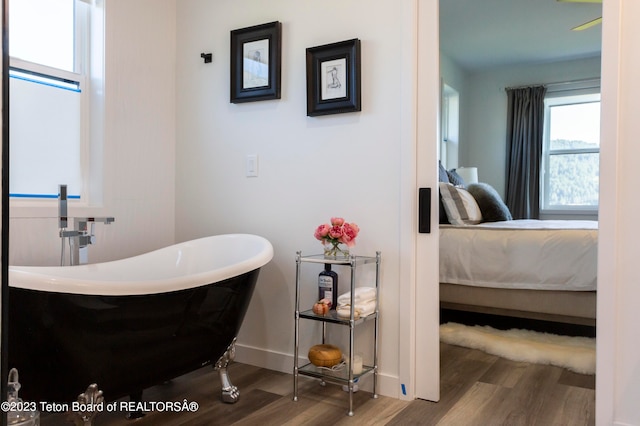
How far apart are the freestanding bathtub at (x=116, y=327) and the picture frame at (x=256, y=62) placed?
1009mm

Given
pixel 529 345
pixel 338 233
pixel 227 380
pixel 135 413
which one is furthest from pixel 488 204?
pixel 135 413

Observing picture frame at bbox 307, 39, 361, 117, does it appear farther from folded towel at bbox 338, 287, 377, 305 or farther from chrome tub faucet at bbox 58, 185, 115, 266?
chrome tub faucet at bbox 58, 185, 115, 266

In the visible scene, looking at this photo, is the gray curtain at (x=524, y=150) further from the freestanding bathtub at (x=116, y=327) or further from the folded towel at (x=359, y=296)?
the freestanding bathtub at (x=116, y=327)

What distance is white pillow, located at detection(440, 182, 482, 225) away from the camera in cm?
354

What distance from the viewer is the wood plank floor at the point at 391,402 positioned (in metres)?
2.04

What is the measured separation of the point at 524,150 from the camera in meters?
5.48

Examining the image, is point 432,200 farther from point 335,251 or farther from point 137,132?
point 137,132

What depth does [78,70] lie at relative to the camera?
272 centimetres

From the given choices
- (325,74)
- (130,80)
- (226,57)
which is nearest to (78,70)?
(130,80)

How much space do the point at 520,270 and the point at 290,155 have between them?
1.65 metres

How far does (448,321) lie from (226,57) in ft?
7.81

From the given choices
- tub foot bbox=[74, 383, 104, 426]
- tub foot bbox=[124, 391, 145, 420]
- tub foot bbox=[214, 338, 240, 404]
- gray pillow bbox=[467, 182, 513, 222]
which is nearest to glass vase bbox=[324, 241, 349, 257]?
tub foot bbox=[214, 338, 240, 404]

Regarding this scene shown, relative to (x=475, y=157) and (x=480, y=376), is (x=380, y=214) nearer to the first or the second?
(x=480, y=376)

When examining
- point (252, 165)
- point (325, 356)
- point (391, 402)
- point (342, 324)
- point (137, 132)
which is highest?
point (137, 132)
